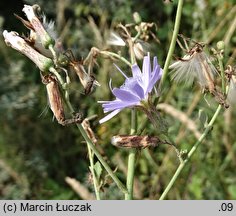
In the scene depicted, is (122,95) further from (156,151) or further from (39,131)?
(39,131)

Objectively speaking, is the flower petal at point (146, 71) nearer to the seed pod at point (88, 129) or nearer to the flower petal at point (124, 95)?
the flower petal at point (124, 95)

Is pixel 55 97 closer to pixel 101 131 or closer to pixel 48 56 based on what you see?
pixel 48 56

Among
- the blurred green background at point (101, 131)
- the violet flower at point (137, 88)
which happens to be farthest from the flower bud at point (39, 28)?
the blurred green background at point (101, 131)

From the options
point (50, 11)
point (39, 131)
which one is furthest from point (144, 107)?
point (50, 11)

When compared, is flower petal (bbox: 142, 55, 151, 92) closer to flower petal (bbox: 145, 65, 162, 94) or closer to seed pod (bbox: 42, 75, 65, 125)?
flower petal (bbox: 145, 65, 162, 94)

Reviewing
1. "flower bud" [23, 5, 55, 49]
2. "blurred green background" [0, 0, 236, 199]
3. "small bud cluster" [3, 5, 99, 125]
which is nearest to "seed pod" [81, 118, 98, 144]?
"small bud cluster" [3, 5, 99, 125]

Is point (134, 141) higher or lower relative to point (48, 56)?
lower

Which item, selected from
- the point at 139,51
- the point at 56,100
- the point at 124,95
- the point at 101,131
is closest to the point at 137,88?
the point at 124,95
